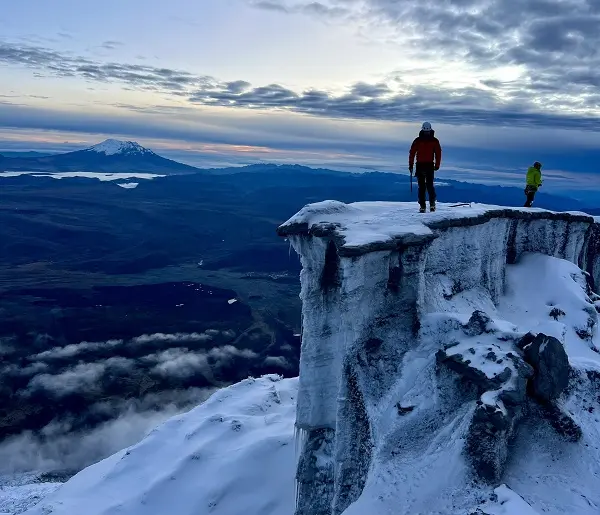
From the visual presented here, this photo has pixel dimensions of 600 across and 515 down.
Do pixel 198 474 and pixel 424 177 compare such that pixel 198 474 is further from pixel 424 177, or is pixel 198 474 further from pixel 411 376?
pixel 424 177

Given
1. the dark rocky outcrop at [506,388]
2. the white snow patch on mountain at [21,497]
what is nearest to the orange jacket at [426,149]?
the dark rocky outcrop at [506,388]

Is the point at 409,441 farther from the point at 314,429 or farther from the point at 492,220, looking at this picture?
the point at 492,220

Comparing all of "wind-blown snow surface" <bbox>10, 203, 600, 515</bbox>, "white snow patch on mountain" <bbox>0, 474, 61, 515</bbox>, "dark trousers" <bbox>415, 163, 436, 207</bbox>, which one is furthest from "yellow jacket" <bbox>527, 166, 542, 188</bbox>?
"white snow patch on mountain" <bbox>0, 474, 61, 515</bbox>

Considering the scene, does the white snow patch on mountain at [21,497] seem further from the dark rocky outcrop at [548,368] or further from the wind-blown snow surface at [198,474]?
the dark rocky outcrop at [548,368]

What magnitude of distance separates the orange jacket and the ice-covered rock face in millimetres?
2707

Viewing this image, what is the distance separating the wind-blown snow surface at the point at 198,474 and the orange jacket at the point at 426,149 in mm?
21645

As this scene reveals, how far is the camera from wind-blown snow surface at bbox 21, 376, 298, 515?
31203 millimetres

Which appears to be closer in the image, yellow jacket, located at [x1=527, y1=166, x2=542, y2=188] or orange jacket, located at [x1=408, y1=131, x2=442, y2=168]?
orange jacket, located at [x1=408, y1=131, x2=442, y2=168]

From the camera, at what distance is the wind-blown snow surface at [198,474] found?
3120 centimetres

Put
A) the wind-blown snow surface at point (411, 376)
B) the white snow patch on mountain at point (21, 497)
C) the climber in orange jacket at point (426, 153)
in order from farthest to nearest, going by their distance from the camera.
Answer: the white snow patch on mountain at point (21, 497) < the climber in orange jacket at point (426, 153) < the wind-blown snow surface at point (411, 376)

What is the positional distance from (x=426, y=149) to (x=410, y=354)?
916cm

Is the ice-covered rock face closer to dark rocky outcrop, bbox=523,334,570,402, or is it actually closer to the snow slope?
the snow slope

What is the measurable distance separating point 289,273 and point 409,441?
173834 mm

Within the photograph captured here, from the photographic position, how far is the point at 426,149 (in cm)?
2120
